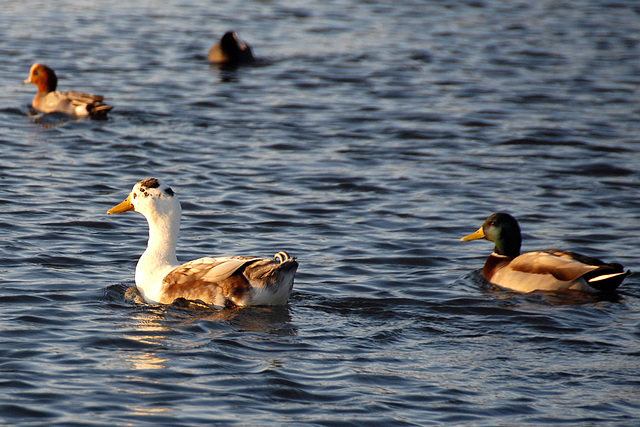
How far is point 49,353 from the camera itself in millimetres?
7680

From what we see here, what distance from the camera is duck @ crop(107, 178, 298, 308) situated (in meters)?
8.73

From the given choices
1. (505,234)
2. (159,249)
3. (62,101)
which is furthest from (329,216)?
(62,101)

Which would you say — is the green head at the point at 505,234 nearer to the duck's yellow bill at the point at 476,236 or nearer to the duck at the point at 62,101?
the duck's yellow bill at the point at 476,236

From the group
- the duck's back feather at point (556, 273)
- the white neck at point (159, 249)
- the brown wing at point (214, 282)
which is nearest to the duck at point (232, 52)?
the duck's back feather at point (556, 273)

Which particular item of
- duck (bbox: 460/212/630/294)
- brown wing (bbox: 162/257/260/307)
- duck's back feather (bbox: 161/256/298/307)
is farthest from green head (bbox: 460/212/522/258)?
brown wing (bbox: 162/257/260/307)

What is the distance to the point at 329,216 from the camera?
40.9 feet

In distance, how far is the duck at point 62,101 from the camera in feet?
54.4

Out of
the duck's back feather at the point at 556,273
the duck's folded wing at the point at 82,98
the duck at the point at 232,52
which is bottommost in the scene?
the duck's back feather at the point at 556,273

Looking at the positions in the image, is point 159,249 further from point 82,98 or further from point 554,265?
point 82,98

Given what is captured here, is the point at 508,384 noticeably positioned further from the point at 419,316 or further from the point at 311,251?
the point at 311,251

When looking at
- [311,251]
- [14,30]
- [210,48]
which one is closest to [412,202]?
[311,251]

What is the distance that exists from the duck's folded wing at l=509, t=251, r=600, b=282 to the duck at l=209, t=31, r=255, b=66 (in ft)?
42.4

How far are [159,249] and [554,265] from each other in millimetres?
3701

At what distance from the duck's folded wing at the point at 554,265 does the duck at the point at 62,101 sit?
27.5 ft
